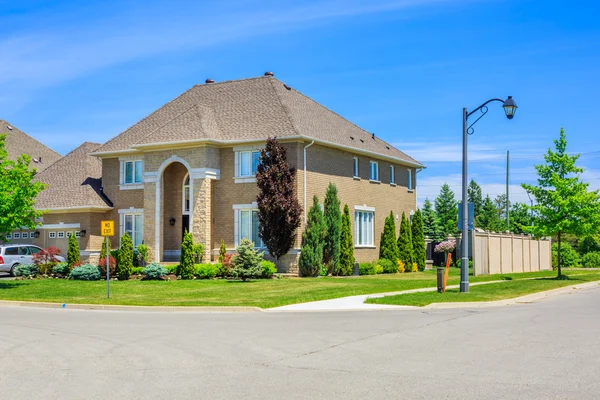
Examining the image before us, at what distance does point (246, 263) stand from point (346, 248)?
23.1ft

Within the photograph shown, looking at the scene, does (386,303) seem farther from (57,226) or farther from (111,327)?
(57,226)

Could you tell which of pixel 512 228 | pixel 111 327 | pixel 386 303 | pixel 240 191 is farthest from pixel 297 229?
pixel 512 228

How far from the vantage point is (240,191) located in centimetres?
3547

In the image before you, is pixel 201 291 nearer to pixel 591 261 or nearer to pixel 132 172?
pixel 132 172

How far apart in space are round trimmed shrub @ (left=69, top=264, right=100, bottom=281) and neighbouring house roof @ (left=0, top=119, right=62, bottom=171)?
72.3ft

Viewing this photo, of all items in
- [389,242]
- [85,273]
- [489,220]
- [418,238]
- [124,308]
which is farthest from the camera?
[489,220]

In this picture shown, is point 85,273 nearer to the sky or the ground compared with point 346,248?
nearer to the ground

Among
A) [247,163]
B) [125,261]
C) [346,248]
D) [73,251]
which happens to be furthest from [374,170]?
[73,251]

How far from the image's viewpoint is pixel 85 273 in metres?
32.8

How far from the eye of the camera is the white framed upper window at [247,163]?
1394 inches

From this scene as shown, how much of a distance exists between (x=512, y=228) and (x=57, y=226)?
48209 mm

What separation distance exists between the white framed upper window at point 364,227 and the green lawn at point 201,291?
7.51 metres

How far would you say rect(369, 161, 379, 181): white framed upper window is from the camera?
134 feet

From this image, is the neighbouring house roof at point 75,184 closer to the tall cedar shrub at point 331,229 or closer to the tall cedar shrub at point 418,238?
the tall cedar shrub at point 331,229
